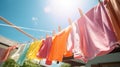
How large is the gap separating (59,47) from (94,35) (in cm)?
112

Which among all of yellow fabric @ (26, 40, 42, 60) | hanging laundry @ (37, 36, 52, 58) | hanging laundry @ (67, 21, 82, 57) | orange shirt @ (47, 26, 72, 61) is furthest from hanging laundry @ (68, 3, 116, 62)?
yellow fabric @ (26, 40, 42, 60)

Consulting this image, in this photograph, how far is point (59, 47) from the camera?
334 cm

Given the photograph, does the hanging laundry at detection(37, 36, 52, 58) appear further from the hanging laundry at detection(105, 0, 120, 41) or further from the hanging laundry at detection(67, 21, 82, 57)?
the hanging laundry at detection(105, 0, 120, 41)

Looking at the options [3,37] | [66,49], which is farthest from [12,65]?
[66,49]

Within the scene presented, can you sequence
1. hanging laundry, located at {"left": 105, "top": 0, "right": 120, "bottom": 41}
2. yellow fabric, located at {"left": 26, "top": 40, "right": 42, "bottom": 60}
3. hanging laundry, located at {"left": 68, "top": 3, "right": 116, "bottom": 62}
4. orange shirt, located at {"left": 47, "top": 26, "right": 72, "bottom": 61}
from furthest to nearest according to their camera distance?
1. yellow fabric, located at {"left": 26, "top": 40, "right": 42, "bottom": 60}
2. orange shirt, located at {"left": 47, "top": 26, "right": 72, "bottom": 61}
3. hanging laundry, located at {"left": 68, "top": 3, "right": 116, "bottom": 62}
4. hanging laundry, located at {"left": 105, "top": 0, "right": 120, "bottom": 41}

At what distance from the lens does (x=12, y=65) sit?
8188 mm

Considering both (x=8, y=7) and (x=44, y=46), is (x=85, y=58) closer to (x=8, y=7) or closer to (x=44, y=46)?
(x=44, y=46)

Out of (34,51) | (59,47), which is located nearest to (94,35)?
(59,47)

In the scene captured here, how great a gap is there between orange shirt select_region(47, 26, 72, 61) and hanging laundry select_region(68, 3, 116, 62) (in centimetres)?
41

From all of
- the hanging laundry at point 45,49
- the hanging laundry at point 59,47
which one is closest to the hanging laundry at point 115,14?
the hanging laundry at point 59,47

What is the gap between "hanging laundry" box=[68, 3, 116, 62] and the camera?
2.17 meters

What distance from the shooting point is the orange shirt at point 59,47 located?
3.18 m

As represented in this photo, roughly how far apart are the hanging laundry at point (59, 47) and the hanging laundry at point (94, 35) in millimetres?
410

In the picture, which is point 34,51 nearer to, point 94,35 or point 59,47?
point 59,47
